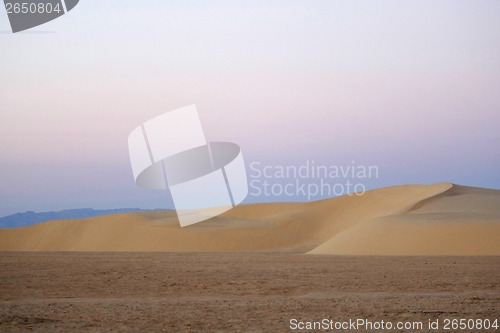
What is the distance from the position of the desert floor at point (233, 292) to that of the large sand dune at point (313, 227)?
11058 millimetres

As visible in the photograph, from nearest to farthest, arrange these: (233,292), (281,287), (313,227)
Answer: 1. (233,292)
2. (281,287)
3. (313,227)

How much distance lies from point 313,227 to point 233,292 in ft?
170

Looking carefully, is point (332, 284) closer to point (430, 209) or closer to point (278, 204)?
point (430, 209)

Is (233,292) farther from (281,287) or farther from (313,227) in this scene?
(313,227)

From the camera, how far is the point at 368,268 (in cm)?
2717

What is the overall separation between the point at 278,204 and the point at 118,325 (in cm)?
8141

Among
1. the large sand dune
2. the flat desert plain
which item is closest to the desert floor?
the flat desert plain

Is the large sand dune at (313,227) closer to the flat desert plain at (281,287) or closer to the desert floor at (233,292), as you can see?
the flat desert plain at (281,287)

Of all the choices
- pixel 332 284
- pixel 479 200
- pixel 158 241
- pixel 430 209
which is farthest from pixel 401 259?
pixel 158 241

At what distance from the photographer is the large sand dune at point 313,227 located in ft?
139

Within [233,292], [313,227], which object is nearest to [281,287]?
[233,292]

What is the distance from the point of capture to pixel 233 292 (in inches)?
794

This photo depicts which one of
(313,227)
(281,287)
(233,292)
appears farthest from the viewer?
(313,227)

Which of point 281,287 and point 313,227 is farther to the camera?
point 313,227
